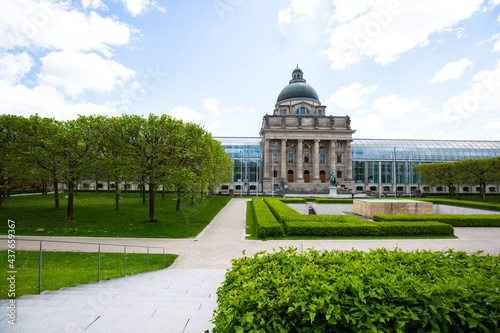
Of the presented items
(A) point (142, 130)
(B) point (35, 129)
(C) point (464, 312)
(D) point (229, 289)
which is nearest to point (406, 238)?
(C) point (464, 312)

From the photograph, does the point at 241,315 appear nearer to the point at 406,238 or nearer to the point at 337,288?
the point at 337,288

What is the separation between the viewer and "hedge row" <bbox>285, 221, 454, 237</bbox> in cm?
1777

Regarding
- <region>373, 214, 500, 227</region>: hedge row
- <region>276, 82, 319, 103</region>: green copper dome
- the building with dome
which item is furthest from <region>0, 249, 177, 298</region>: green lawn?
<region>276, 82, 319, 103</region>: green copper dome

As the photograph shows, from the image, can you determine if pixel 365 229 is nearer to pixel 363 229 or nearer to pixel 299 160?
pixel 363 229

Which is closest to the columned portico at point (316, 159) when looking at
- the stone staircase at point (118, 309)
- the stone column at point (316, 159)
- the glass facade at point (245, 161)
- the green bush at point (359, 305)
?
the stone column at point (316, 159)

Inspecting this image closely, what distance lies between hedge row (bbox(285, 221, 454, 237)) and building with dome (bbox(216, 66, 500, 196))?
1655 inches

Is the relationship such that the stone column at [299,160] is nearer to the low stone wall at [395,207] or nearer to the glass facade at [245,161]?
the glass facade at [245,161]

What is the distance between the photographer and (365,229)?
709 inches

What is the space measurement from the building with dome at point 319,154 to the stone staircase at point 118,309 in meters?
53.9

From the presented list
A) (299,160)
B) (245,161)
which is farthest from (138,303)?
(245,161)

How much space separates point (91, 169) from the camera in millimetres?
23000

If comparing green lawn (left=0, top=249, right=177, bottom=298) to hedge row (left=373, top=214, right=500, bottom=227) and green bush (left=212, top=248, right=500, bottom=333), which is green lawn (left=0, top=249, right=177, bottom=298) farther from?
hedge row (left=373, top=214, right=500, bottom=227)

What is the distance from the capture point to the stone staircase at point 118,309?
4656 mm

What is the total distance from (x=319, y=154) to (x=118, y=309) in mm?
67016
